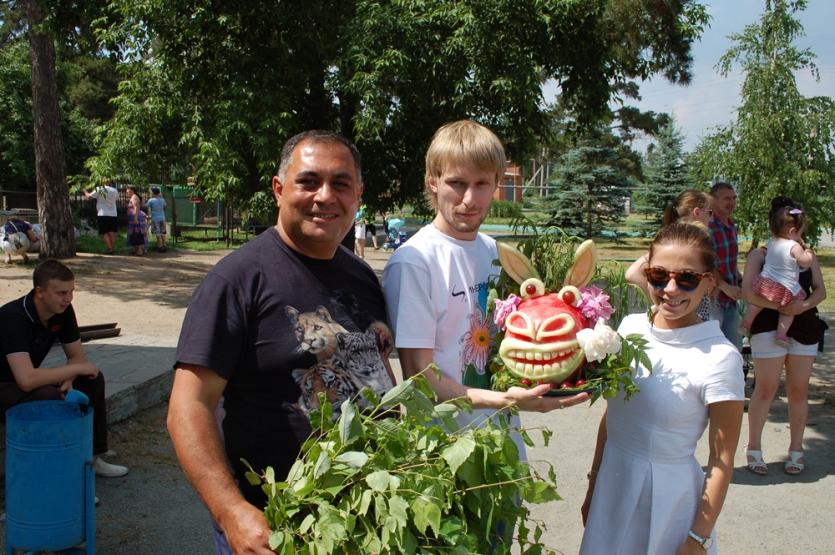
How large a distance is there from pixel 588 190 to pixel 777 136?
43.1 ft

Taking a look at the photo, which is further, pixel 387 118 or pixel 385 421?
pixel 387 118

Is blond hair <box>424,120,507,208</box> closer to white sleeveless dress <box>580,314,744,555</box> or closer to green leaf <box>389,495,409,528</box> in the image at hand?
white sleeveless dress <box>580,314,744,555</box>

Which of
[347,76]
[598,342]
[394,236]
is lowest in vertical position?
[394,236]

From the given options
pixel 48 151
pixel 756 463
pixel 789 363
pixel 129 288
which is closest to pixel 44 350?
pixel 756 463

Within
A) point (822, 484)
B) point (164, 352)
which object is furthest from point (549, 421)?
point (164, 352)

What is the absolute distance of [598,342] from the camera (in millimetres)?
2102

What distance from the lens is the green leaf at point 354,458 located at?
5.24ft

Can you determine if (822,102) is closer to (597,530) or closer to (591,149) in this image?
(591,149)

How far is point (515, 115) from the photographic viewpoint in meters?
8.90

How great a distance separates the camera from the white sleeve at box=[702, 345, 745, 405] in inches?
87.8

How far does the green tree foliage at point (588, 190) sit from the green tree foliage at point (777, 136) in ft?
39.2

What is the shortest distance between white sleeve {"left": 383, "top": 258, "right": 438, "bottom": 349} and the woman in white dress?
2.40 feet

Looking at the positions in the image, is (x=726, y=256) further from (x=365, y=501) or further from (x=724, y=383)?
(x=365, y=501)

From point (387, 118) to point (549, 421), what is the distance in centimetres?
422
